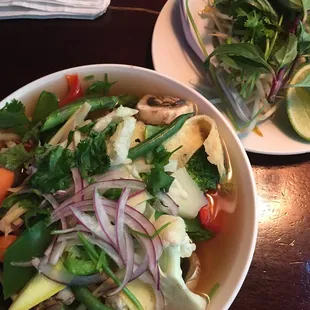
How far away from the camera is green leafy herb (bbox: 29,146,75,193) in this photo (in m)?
0.87

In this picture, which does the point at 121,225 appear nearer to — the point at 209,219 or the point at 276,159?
the point at 209,219

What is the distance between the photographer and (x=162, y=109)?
3.32 ft

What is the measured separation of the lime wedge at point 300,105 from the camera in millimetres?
1182

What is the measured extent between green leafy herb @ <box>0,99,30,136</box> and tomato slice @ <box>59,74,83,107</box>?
94 millimetres

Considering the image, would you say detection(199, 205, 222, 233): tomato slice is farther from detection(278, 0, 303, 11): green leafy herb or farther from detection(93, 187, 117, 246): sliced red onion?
detection(278, 0, 303, 11): green leafy herb

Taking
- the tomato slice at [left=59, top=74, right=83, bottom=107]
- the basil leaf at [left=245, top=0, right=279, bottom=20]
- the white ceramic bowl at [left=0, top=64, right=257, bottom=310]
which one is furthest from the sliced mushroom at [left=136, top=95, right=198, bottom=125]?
the basil leaf at [left=245, top=0, right=279, bottom=20]

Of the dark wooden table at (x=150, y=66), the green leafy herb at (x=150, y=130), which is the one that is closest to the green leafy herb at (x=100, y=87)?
the green leafy herb at (x=150, y=130)

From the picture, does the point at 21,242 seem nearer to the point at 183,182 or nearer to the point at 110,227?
the point at 110,227

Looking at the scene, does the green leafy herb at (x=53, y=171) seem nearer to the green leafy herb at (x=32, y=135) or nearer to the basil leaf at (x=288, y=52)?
the green leafy herb at (x=32, y=135)

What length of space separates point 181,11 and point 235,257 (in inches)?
26.2

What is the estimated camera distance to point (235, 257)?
94 cm

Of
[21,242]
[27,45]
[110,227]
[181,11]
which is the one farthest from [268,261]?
[27,45]

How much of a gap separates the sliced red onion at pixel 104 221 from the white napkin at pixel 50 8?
67cm

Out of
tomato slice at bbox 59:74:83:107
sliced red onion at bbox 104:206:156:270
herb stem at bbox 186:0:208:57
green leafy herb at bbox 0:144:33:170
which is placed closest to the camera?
sliced red onion at bbox 104:206:156:270
